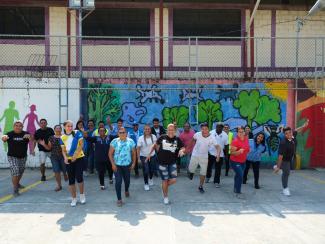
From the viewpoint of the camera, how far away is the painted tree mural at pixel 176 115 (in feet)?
43.5

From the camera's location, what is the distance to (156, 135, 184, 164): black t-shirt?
8102 mm

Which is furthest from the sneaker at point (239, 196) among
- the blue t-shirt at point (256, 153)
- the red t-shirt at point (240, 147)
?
the blue t-shirt at point (256, 153)

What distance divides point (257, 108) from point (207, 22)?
4.08 m

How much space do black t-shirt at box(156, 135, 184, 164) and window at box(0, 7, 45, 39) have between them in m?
8.57

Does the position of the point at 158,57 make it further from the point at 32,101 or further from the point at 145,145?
the point at 145,145

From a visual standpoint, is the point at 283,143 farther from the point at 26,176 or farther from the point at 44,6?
the point at 44,6

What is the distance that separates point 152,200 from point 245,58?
779 centimetres

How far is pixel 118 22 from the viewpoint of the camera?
14.9m

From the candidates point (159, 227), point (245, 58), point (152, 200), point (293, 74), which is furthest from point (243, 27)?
point (159, 227)

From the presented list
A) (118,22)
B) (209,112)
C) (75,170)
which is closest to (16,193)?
(75,170)

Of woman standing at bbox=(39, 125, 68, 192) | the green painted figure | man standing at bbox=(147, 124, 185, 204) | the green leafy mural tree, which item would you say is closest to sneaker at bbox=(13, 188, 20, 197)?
woman standing at bbox=(39, 125, 68, 192)

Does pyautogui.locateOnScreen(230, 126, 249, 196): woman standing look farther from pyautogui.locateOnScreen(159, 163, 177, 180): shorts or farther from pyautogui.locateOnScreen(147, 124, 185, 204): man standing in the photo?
pyautogui.locateOnScreen(159, 163, 177, 180): shorts

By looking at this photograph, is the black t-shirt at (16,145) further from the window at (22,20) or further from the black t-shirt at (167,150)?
the window at (22,20)

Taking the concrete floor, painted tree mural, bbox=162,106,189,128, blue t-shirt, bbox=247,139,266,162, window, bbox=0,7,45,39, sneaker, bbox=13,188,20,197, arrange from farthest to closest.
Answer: window, bbox=0,7,45,39, painted tree mural, bbox=162,106,189,128, blue t-shirt, bbox=247,139,266,162, sneaker, bbox=13,188,20,197, the concrete floor
